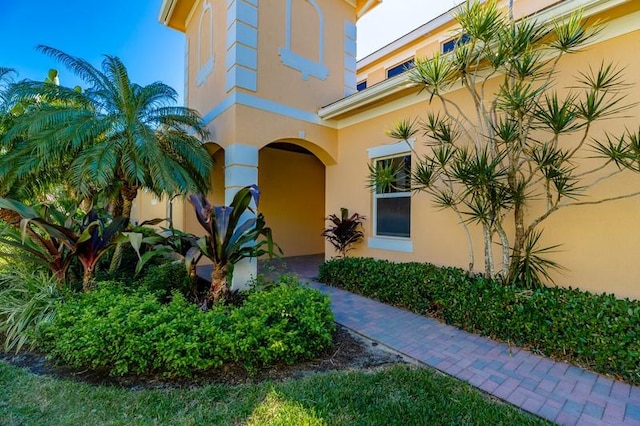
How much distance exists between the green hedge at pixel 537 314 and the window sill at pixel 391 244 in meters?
1.04

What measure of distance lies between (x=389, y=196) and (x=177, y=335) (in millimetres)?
5489

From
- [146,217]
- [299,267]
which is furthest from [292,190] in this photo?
[146,217]

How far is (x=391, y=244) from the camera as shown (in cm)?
714

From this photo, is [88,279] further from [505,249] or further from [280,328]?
[505,249]

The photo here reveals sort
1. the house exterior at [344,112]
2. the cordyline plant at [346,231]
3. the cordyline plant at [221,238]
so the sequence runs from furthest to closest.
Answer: the cordyline plant at [346,231], the cordyline plant at [221,238], the house exterior at [344,112]

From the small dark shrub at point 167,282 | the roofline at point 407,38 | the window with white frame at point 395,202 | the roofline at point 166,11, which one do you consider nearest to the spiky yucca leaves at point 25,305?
the small dark shrub at point 167,282

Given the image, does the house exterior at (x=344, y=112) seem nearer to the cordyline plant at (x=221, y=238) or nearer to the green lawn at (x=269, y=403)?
the cordyline plant at (x=221, y=238)

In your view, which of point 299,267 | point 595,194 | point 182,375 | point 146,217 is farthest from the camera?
point 146,217

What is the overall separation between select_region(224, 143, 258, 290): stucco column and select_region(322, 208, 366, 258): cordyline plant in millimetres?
2389

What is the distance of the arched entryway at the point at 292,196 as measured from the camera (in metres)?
10.9

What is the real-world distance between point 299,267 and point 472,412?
7133 millimetres

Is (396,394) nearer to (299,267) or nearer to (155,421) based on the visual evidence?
(155,421)

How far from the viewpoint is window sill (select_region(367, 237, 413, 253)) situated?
267 inches

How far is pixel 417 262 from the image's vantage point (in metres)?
6.42
